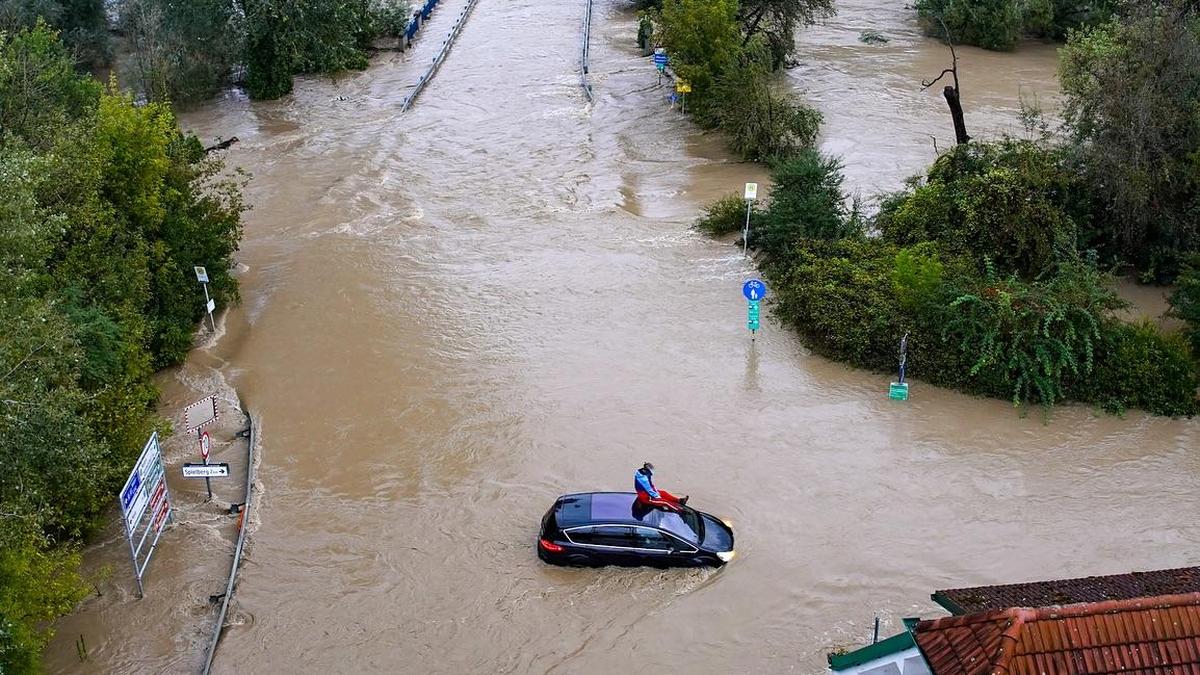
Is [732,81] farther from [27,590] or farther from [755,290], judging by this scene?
[27,590]

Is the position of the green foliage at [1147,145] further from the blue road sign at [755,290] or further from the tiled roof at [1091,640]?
the tiled roof at [1091,640]

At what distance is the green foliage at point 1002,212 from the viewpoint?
21.7m

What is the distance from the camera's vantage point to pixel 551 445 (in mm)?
17812

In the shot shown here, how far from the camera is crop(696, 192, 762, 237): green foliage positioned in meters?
25.5

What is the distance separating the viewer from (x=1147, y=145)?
22.2 metres

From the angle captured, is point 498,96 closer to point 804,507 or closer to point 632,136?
point 632,136

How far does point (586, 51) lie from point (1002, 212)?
2644 cm

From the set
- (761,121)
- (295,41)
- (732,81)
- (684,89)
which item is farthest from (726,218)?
(295,41)

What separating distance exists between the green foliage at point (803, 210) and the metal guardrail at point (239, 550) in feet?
38.9

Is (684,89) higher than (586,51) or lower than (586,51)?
lower

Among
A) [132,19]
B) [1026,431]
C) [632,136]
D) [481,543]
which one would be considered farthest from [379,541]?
[132,19]

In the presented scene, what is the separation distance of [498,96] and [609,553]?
2763 centimetres

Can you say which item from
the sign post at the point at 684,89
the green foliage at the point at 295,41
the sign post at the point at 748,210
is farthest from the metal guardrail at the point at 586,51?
the sign post at the point at 748,210

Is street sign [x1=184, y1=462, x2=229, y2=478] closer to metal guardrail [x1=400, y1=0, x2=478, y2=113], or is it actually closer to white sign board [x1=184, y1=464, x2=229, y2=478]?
white sign board [x1=184, y1=464, x2=229, y2=478]
